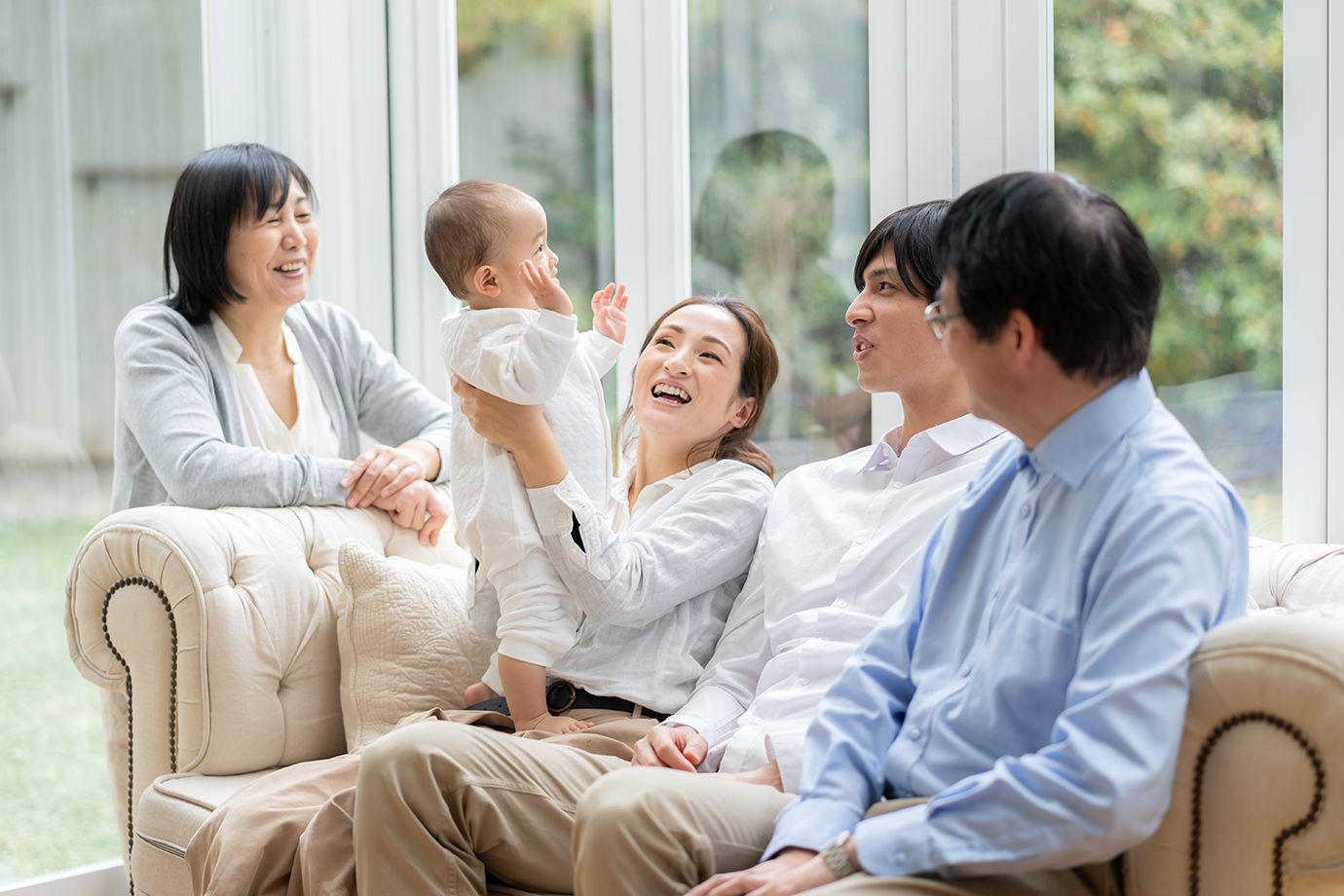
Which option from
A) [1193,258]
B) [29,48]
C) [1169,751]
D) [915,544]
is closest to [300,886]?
[915,544]

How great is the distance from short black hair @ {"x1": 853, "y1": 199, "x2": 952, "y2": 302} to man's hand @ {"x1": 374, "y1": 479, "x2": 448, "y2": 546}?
111cm

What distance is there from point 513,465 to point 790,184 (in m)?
0.95

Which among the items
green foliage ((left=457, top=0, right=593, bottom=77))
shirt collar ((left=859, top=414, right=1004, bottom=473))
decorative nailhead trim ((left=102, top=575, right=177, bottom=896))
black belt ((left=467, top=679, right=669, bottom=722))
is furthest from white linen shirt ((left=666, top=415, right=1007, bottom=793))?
green foliage ((left=457, top=0, right=593, bottom=77))

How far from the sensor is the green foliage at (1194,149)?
1992 millimetres

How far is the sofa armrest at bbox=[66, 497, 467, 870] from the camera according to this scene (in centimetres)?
221

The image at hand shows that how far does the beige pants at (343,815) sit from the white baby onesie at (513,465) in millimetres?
154

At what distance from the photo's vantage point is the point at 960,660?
1.45 meters

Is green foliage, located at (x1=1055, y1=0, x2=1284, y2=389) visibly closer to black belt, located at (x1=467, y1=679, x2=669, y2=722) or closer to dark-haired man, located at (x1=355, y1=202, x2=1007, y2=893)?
dark-haired man, located at (x1=355, y1=202, x2=1007, y2=893)

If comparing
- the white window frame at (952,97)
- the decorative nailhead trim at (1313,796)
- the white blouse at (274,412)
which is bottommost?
the decorative nailhead trim at (1313,796)

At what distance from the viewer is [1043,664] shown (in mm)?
1314

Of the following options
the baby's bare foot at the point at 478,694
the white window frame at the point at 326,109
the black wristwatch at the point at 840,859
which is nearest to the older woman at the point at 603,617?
the baby's bare foot at the point at 478,694

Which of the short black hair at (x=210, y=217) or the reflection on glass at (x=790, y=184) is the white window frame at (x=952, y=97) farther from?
the short black hair at (x=210, y=217)

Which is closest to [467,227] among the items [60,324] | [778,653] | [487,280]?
[487,280]

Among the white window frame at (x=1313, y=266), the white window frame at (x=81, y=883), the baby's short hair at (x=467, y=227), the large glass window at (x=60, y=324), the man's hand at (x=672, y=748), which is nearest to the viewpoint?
the man's hand at (x=672, y=748)
